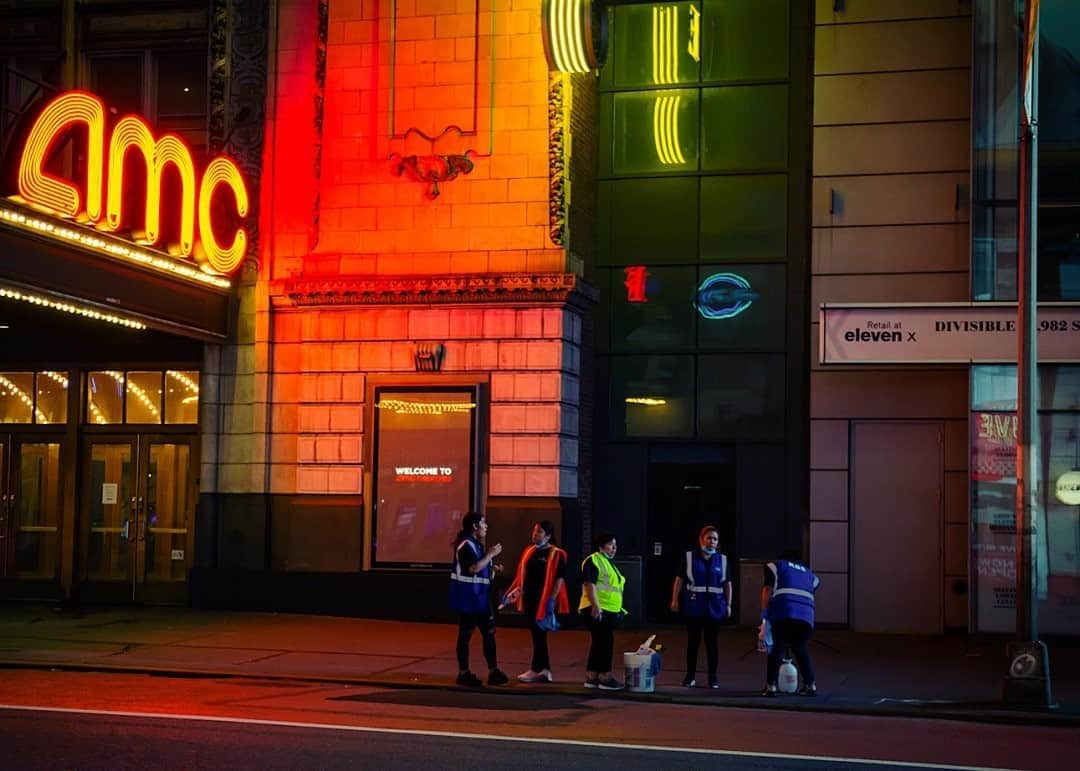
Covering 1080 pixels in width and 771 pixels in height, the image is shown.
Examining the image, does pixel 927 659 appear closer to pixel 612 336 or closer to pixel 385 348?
pixel 612 336

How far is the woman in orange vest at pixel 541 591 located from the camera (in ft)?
51.9

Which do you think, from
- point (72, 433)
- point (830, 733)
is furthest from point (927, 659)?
point (72, 433)

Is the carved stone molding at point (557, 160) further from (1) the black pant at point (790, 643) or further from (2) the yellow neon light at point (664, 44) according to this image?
(1) the black pant at point (790, 643)

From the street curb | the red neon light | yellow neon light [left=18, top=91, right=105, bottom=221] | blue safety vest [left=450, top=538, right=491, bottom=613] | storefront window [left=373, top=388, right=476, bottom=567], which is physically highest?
yellow neon light [left=18, top=91, right=105, bottom=221]

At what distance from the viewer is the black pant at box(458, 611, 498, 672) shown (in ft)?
51.7

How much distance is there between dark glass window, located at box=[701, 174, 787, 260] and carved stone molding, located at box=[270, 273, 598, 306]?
6.71 feet

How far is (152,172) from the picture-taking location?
1930 cm

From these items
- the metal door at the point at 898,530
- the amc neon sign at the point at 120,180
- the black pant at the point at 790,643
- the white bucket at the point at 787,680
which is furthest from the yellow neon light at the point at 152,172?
the metal door at the point at 898,530

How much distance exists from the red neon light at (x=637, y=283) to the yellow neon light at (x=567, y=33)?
135 inches

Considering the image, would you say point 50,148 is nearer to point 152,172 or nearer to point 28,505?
point 152,172

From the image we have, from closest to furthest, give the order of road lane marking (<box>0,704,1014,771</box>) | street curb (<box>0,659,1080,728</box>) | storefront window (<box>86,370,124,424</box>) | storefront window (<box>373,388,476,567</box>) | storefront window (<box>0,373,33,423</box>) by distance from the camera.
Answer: road lane marking (<box>0,704,1014,771</box>), street curb (<box>0,659,1080,728</box>), storefront window (<box>373,388,476,567</box>), storefront window (<box>86,370,124,424</box>), storefront window (<box>0,373,33,423</box>)

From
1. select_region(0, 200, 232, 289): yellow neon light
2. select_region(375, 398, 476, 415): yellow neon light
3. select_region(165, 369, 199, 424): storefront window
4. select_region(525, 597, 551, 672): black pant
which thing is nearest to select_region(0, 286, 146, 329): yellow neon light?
select_region(0, 200, 232, 289): yellow neon light

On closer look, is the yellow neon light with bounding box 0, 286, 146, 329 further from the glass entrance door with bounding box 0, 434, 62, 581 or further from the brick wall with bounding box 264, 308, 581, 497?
the glass entrance door with bounding box 0, 434, 62, 581

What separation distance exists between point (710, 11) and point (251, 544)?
10.7 metres
